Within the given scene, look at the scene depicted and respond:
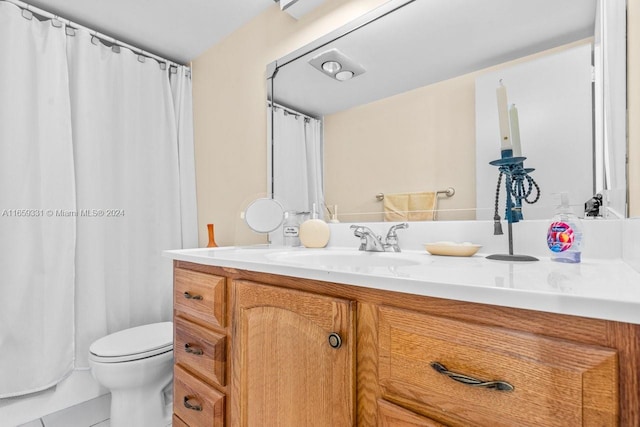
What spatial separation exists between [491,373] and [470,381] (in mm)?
34

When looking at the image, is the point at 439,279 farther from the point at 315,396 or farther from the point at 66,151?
the point at 66,151

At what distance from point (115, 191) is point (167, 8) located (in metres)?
1.12

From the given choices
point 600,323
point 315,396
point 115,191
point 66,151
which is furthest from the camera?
point 115,191

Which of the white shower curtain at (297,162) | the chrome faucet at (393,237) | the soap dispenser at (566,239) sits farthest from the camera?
the white shower curtain at (297,162)

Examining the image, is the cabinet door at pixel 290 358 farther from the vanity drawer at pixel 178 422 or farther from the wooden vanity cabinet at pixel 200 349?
the vanity drawer at pixel 178 422

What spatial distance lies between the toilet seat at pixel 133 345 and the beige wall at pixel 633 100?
5.71 ft

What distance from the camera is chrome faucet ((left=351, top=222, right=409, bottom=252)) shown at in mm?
1144

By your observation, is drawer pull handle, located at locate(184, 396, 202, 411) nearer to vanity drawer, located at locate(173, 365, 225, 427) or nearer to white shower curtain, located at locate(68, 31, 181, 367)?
vanity drawer, located at locate(173, 365, 225, 427)

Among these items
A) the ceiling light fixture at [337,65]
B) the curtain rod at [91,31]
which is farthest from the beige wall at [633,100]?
the curtain rod at [91,31]

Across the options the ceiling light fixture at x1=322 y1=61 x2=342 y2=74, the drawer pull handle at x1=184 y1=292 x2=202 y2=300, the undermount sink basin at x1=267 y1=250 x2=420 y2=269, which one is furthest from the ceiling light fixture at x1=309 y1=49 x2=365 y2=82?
the drawer pull handle at x1=184 y1=292 x2=202 y2=300

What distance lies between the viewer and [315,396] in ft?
2.32

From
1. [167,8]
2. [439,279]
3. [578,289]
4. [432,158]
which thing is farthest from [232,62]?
[578,289]

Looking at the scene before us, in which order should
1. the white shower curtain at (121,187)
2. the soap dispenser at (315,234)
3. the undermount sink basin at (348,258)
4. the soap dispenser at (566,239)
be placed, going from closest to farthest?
the soap dispenser at (566,239) → the undermount sink basin at (348,258) → the soap dispenser at (315,234) → the white shower curtain at (121,187)

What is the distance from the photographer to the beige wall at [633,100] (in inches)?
26.0
